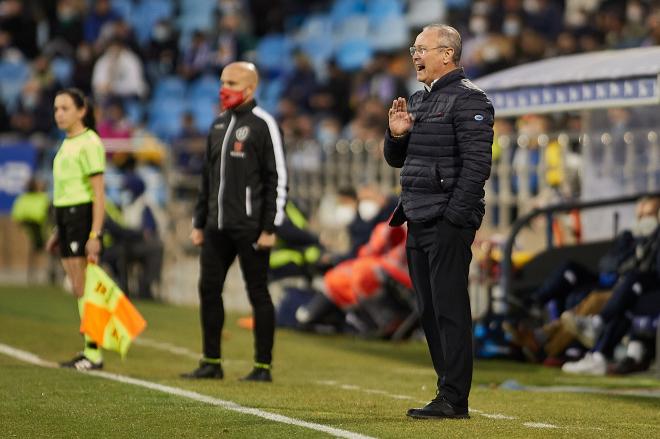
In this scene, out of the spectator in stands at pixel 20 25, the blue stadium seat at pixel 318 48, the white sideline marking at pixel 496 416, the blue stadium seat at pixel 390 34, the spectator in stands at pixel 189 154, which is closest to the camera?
the white sideline marking at pixel 496 416

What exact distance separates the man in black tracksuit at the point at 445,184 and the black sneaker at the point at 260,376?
8.01 ft

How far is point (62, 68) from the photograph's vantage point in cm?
3006

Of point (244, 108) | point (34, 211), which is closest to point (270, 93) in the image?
point (34, 211)

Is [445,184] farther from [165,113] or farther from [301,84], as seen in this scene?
[165,113]

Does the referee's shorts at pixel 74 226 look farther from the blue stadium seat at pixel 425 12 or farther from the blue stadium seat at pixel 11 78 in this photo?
the blue stadium seat at pixel 11 78

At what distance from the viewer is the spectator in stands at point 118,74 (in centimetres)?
2870

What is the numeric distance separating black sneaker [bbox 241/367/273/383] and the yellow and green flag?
3.34 ft

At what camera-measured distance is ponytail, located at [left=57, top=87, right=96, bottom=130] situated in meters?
11.6

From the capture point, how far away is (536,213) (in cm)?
1386

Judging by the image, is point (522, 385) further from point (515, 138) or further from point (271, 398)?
point (515, 138)

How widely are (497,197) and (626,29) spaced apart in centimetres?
435

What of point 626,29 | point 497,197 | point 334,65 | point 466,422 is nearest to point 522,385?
point 466,422

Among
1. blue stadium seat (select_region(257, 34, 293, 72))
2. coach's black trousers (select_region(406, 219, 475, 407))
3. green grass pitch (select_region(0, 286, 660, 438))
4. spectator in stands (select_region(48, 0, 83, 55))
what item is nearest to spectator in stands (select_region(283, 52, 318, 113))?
blue stadium seat (select_region(257, 34, 293, 72))

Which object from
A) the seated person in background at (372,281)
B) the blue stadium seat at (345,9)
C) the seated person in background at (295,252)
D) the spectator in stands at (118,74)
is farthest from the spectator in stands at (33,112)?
the seated person in background at (372,281)
